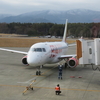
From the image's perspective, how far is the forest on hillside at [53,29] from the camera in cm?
12544

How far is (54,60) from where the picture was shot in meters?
24.3

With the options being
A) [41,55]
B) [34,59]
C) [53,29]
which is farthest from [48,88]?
[53,29]

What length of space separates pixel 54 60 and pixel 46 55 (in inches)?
118

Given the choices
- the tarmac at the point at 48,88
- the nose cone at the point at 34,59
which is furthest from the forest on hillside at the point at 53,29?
the tarmac at the point at 48,88

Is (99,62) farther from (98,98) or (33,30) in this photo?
(33,30)

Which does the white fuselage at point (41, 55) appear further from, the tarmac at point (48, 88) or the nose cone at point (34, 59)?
the tarmac at point (48, 88)

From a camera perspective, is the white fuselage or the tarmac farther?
the white fuselage

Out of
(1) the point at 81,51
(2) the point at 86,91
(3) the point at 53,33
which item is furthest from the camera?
(3) the point at 53,33

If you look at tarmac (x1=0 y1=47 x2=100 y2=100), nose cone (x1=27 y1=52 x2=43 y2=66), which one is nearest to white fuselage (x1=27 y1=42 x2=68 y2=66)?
nose cone (x1=27 y1=52 x2=43 y2=66)

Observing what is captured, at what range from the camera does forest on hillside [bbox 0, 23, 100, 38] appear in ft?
412

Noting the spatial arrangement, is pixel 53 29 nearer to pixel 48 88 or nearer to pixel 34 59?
pixel 34 59

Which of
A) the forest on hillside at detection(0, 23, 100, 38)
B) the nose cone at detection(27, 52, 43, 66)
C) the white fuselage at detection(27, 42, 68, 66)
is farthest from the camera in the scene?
the forest on hillside at detection(0, 23, 100, 38)

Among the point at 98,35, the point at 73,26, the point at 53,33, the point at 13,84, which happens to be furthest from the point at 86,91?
the point at 53,33

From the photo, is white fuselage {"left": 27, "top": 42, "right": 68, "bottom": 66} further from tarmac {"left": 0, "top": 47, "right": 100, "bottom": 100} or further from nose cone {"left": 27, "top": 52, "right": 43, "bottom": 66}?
tarmac {"left": 0, "top": 47, "right": 100, "bottom": 100}
